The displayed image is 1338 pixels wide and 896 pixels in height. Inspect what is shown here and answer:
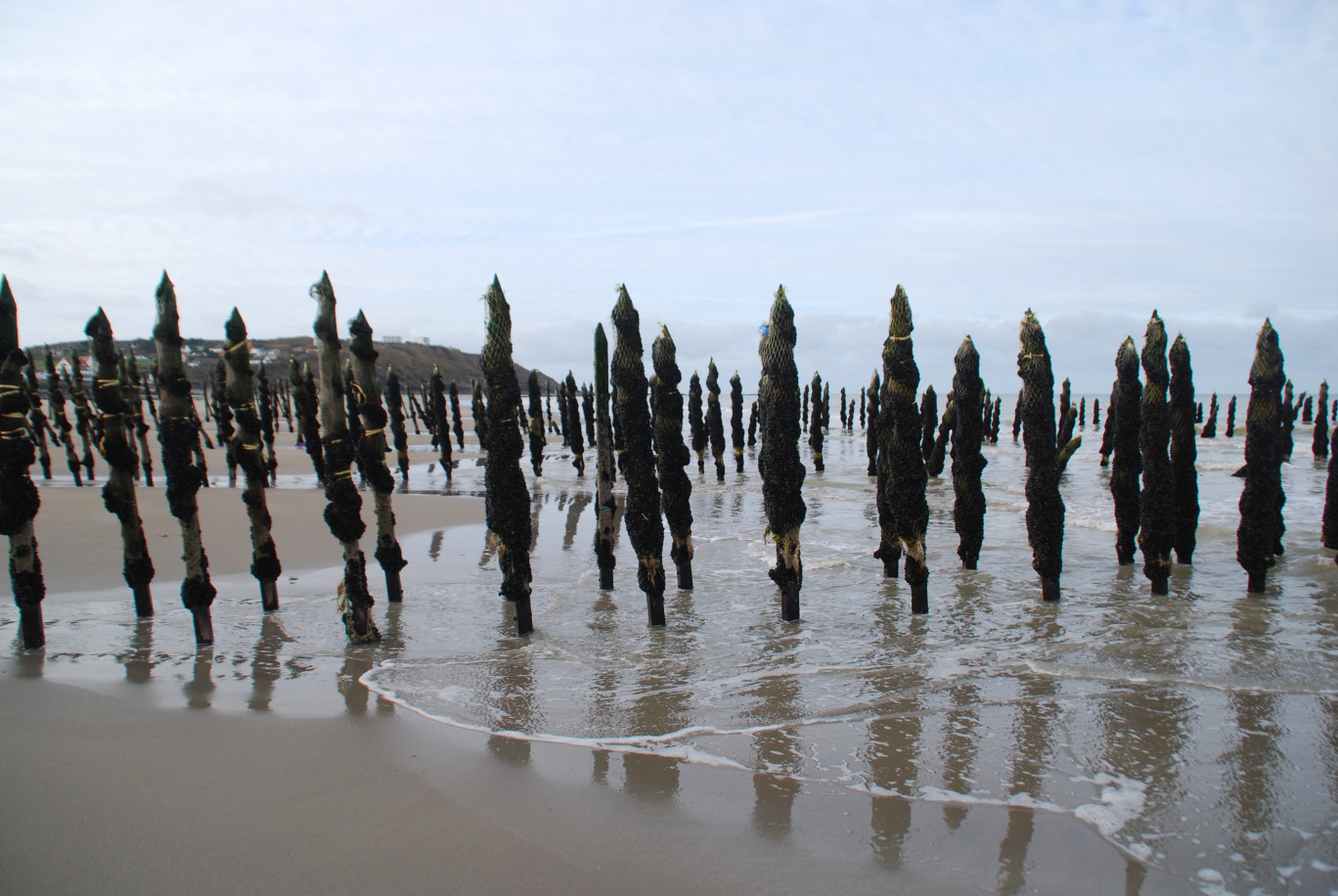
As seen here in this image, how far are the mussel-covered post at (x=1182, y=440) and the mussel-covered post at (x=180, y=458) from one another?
12.0 m

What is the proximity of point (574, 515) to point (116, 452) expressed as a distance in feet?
37.6

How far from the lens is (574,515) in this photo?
18.9 m

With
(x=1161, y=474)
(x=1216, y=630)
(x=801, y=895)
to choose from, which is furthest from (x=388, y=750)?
(x=1161, y=474)

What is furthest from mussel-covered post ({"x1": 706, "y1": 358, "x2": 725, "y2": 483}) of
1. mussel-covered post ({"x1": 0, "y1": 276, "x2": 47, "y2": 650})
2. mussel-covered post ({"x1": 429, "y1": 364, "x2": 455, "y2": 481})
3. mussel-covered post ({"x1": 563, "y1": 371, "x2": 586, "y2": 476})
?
mussel-covered post ({"x1": 0, "y1": 276, "x2": 47, "y2": 650})

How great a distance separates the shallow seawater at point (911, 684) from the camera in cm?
453

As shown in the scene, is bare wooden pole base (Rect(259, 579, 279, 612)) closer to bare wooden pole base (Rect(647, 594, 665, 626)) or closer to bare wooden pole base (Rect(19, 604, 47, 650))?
bare wooden pole base (Rect(19, 604, 47, 650))

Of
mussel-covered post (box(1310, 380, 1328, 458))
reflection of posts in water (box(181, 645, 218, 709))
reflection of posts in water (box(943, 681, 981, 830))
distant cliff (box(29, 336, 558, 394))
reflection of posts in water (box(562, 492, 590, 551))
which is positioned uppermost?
distant cliff (box(29, 336, 558, 394))

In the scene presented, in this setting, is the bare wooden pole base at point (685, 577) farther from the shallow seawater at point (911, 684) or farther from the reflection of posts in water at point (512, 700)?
the reflection of posts in water at point (512, 700)

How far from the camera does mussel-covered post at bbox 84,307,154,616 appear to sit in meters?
8.12

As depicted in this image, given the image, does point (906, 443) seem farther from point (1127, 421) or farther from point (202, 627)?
point (202, 627)

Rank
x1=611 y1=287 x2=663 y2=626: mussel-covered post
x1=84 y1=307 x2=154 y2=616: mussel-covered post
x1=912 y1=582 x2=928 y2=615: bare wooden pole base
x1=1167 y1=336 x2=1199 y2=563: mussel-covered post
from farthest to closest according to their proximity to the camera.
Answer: x1=1167 y1=336 x2=1199 y2=563: mussel-covered post < x1=912 y1=582 x2=928 y2=615: bare wooden pole base < x1=611 y1=287 x2=663 y2=626: mussel-covered post < x1=84 y1=307 x2=154 y2=616: mussel-covered post

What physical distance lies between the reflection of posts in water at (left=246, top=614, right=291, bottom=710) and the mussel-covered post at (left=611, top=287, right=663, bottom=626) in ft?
12.9

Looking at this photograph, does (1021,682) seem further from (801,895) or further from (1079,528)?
(1079,528)

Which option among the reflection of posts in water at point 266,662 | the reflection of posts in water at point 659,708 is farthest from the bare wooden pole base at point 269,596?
the reflection of posts in water at point 659,708
